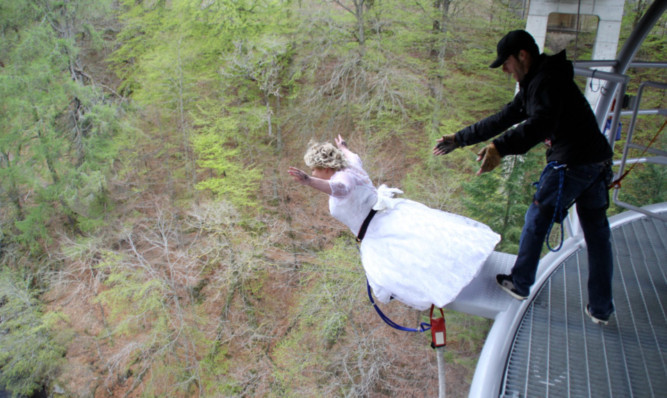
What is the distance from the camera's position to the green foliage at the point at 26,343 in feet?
31.3

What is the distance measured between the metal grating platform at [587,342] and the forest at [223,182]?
17.1ft

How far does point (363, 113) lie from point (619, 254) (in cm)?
868

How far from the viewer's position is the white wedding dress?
1.83 metres

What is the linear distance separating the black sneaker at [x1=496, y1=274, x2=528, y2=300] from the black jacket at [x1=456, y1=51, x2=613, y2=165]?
62cm

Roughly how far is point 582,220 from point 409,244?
2.66 ft

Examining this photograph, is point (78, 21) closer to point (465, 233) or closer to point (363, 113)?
point (363, 113)

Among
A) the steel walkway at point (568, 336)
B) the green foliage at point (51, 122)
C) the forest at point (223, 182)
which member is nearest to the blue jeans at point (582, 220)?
the steel walkway at point (568, 336)

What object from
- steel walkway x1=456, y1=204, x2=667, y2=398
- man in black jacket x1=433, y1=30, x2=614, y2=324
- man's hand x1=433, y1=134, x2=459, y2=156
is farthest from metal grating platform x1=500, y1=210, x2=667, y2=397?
man's hand x1=433, y1=134, x2=459, y2=156

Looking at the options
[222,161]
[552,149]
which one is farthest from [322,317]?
[552,149]

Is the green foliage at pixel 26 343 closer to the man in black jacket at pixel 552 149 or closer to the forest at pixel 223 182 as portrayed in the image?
the forest at pixel 223 182

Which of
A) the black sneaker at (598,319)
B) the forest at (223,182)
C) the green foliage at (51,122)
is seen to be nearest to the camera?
the black sneaker at (598,319)

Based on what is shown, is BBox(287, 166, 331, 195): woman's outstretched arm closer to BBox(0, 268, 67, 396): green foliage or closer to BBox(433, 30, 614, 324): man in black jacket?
BBox(433, 30, 614, 324): man in black jacket

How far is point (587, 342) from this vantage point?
1.86 metres

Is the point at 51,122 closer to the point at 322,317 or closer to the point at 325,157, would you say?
the point at 322,317
